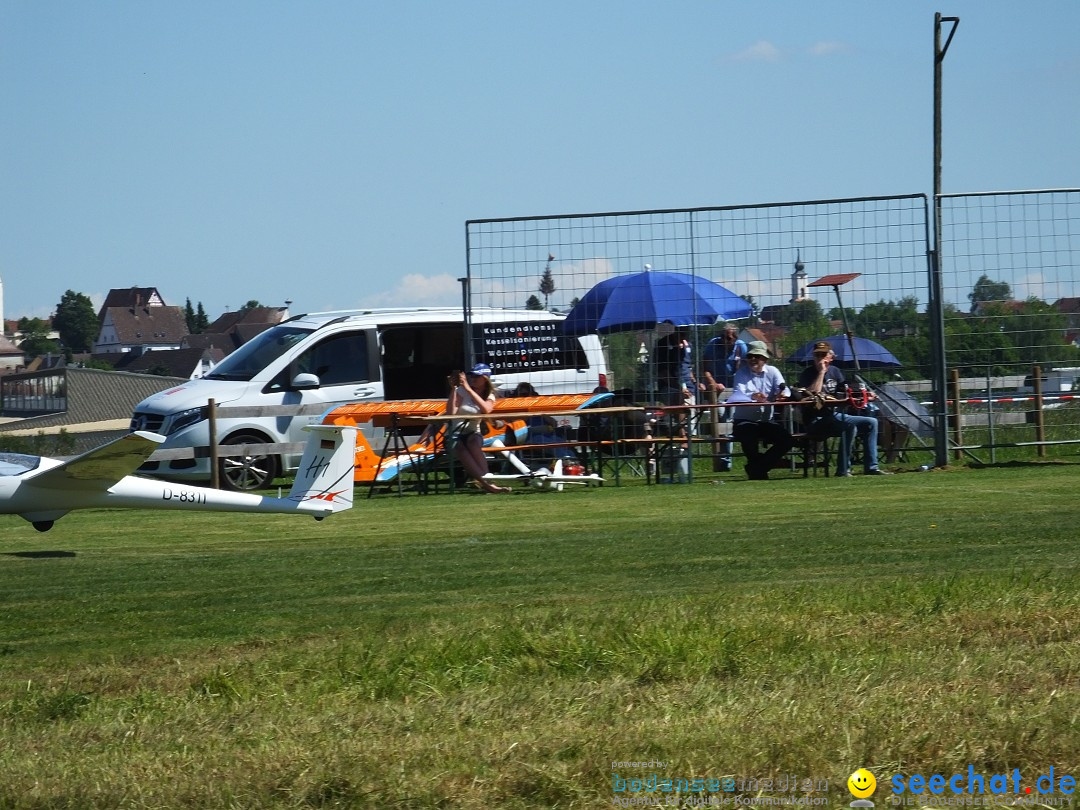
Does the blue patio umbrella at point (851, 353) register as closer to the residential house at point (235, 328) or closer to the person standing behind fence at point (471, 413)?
the person standing behind fence at point (471, 413)

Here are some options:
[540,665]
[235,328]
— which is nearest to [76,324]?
[235,328]

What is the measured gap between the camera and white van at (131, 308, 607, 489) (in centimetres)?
1502

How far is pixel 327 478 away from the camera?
10.9 m

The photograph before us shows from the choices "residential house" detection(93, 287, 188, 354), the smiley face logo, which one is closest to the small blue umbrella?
the smiley face logo

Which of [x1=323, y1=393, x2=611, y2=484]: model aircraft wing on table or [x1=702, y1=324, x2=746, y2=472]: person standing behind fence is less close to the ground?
[x1=702, y1=324, x2=746, y2=472]: person standing behind fence

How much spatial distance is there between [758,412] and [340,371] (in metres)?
5.36

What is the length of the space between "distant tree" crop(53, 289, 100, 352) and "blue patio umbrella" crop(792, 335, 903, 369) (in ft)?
543

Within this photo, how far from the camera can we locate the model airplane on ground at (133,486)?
9.45m

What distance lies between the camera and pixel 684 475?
14039 mm

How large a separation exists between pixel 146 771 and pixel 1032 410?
12.5m

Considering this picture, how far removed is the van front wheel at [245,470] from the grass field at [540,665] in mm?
5603

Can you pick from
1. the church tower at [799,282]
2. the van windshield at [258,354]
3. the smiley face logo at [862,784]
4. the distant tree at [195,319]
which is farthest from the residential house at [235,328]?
Answer: the smiley face logo at [862,784]

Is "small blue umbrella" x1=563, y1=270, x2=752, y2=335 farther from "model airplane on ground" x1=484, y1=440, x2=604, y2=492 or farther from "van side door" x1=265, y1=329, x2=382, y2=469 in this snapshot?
"van side door" x1=265, y1=329, x2=382, y2=469

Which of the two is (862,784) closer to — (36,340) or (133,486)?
(133,486)
